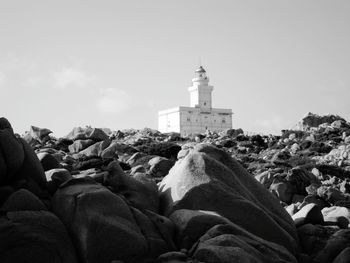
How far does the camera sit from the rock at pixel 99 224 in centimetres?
979

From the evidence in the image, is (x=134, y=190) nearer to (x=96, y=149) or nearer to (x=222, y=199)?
(x=222, y=199)

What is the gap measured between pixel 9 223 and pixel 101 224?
157cm

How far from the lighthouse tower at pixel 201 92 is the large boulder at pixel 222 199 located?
360ft

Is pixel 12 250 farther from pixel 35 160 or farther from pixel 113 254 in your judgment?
pixel 35 160

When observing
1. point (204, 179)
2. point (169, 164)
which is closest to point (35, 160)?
point (204, 179)

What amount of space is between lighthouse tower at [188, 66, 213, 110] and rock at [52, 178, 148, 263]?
112 m

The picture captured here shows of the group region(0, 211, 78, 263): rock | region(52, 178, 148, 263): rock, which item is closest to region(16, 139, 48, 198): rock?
region(52, 178, 148, 263): rock

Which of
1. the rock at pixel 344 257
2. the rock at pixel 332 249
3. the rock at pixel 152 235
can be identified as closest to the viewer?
the rock at pixel 152 235

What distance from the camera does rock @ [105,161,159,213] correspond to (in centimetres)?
1207

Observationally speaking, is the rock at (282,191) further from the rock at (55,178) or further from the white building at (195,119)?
the white building at (195,119)

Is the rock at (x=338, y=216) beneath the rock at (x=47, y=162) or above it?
beneath

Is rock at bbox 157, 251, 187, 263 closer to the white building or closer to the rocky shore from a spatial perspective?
the rocky shore

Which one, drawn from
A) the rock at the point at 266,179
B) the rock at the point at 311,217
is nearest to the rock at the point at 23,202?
the rock at the point at 311,217

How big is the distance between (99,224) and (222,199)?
324 centimetres
